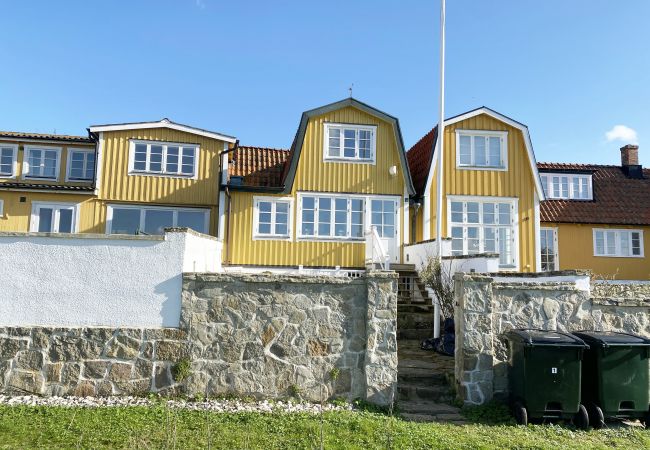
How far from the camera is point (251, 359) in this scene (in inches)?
289

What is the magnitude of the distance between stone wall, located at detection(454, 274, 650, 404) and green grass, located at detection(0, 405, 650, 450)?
0.91m

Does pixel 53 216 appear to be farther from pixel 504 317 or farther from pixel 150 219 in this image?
pixel 504 317

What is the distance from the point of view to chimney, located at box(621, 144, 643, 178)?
2208 cm

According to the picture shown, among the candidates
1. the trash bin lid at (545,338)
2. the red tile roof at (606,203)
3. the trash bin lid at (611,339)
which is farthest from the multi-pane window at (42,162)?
the red tile roof at (606,203)

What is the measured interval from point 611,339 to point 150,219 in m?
13.7

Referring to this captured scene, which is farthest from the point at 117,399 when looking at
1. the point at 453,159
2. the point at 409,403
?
the point at 453,159

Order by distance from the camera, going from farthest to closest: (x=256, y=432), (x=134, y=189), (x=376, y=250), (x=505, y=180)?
(x=505, y=180), (x=134, y=189), (x=376, y=250), (x=256, y=432)

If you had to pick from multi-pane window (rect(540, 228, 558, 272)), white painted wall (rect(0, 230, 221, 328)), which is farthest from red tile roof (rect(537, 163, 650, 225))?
white painted wall (rect(0, 230, 221, 328))

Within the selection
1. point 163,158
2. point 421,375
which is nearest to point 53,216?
point 163,158

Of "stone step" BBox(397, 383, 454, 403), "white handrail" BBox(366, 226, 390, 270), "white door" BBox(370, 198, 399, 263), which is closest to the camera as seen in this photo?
"stone step" BBox(397, 383, 454, 403)

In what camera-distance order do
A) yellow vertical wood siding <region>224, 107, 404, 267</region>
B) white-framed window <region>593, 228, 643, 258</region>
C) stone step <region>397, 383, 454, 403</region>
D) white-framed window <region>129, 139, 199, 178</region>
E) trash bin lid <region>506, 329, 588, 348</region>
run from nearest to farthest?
1. trash bin lid <region>506, 329, 588, 348</region>
2. stone step <region>397, 383, 454, 403</region>
3. yellow vertical wood siding <region>224, 107, 404, 267</region>
4. white-framed window <region>129, 139, 199, 178</region>
5. white-framed window <region>593, 228, 643, 258</region>

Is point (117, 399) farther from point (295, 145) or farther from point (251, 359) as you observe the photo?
point (295, 145)

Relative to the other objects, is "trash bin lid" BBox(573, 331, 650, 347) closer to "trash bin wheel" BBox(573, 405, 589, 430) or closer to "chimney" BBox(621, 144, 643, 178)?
"trash bin wheel" BBox(573, 405, 589, 430)

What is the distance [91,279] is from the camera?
24.4 ft
